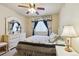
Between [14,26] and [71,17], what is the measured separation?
35.6 inches

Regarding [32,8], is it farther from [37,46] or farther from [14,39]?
[37,46]

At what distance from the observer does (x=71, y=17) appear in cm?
163

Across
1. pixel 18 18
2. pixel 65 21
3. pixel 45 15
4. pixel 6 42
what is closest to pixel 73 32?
pixel 65 21

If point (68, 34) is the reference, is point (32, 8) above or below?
above

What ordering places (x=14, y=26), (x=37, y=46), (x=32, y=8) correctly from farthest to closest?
(x=37, y=46)
(x=14, y=26)
(x=32, y=8)

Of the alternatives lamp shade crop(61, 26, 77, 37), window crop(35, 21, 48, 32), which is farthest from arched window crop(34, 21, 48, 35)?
lamp shade crop(61, 26, 77, 37)

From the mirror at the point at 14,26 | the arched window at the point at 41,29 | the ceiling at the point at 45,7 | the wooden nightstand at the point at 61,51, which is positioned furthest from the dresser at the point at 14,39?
the wooden nightstand at the point at 61,51

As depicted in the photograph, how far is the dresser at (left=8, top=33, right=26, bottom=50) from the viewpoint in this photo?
5.65 feet

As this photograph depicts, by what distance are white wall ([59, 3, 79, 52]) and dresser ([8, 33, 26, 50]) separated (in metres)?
0.62

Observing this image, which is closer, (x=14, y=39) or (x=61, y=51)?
(x=61, y=51)

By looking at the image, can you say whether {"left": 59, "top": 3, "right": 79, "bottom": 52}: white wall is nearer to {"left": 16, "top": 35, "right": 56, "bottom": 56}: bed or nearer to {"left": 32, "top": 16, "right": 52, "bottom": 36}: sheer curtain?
{"left": 32, "top": 16, "right": 52, "bottom": 36}: sheer curtain

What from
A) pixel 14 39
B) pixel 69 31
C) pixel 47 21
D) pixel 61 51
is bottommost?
pixel 61 51

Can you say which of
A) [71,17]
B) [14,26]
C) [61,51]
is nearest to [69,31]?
[71,17]

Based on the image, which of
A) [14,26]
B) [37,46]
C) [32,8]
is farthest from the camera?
[37,46]
